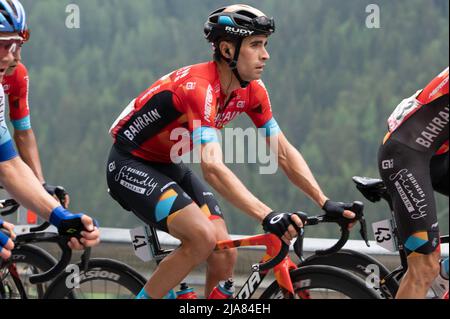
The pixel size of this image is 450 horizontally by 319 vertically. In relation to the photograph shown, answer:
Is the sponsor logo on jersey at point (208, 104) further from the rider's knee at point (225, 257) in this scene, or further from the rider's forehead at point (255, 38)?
the rider's knee at point (225, 257)

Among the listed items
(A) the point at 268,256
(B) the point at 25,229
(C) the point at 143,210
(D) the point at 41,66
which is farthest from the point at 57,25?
(A) the point at 268,256

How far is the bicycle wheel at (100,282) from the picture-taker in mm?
6023

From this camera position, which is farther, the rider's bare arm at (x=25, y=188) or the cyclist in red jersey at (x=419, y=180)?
the cyclist in red jersey at (x=419, y=180)

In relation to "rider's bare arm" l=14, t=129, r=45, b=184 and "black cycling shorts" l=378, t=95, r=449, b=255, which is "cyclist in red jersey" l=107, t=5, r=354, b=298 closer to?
"black cycling shorts" l=378, t=95, r=449, b=255

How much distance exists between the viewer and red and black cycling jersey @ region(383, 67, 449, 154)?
17.8 feet

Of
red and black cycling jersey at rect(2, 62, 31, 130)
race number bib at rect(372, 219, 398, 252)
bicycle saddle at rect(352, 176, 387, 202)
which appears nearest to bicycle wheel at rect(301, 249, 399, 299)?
race number bib at rect(372, 219, 398, 252)

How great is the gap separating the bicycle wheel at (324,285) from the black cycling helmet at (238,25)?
1.20m

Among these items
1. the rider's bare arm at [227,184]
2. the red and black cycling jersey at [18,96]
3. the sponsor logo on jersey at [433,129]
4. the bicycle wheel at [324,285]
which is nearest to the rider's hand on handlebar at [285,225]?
the rider's bare arm at [227,184]

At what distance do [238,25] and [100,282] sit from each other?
1666mm

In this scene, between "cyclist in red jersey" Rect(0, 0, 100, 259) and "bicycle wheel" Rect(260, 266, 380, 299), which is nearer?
"cyclist in red jersey" Rect(0, 0, 100, 259)

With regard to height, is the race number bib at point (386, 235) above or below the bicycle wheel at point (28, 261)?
above

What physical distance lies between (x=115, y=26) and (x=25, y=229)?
8.83ft

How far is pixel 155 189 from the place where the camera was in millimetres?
5664

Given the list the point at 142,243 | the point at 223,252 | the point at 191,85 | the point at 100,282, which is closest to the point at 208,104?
the point at 191,85
